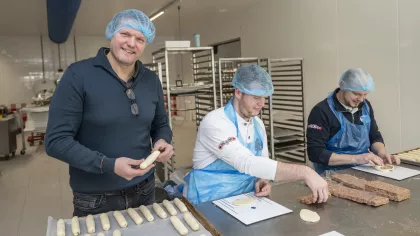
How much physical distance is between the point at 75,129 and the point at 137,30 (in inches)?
21.2

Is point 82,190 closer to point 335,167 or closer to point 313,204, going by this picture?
point 313,204

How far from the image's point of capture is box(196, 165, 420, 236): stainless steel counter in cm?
131

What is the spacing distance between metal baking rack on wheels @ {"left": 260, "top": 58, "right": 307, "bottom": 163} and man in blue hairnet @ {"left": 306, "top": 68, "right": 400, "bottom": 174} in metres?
2.17

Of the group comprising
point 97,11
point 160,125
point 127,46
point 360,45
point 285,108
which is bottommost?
point 285,108

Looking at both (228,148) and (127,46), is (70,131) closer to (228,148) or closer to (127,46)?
(127,46)

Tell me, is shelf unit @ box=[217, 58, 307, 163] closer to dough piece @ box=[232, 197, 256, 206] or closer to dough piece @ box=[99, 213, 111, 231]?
dough piece @ box=[232, 197, 256, 206]

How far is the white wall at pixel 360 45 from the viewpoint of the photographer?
3.40 metres

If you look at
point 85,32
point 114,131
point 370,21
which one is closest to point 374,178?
point 114,131

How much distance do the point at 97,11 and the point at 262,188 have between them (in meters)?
5.64

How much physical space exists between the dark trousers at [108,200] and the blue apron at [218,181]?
272 millimetres

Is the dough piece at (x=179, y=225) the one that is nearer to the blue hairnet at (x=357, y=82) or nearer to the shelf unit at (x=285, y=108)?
the blue hairnet at (x=357, y=82)

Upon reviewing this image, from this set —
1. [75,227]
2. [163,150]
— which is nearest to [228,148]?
[163,150]

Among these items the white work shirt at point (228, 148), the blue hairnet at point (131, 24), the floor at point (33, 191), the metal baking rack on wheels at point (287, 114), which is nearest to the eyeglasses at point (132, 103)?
the blue hairnet at point (131, 24)

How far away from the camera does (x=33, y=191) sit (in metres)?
4.51
